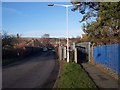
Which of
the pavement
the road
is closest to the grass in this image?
the pavement

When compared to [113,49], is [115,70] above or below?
below

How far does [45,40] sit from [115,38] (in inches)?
5546

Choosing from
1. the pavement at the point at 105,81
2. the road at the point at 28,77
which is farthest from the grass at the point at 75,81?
the road at the point at 28,77

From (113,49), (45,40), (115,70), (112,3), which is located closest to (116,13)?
(112,3)

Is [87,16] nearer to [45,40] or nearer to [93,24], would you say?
[93,24]

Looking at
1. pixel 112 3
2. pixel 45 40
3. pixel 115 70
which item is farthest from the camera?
pixel 45 40

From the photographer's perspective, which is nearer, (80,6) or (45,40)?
(80,6)

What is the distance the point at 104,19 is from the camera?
2358cm

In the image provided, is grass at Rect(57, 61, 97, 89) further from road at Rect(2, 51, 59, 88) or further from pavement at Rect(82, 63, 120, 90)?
road at Rect(2, 51, 59, 88)

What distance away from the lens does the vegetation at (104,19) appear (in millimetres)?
21256

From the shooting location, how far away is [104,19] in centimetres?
2358

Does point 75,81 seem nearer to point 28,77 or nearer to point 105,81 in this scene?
point 105,81

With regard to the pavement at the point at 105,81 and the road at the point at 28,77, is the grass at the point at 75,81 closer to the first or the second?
the pavement at the point at 105,81

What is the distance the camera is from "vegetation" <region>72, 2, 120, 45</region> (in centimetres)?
2126
